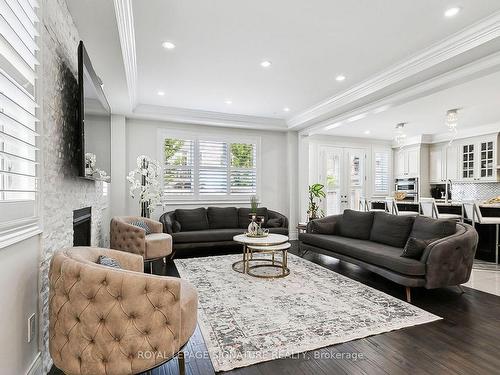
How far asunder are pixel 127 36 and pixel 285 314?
323 centimetres

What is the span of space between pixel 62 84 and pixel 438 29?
361 centimetres

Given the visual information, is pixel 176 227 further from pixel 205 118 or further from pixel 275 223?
pixel 205 118

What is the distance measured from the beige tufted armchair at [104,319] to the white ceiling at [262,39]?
2.16 metres

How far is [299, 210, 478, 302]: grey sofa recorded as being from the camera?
3.08m

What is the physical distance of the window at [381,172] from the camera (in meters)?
8.91

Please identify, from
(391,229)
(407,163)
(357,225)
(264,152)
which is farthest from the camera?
(407,163)

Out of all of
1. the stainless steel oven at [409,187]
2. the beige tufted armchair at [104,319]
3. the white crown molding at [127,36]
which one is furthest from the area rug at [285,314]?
the stainless steel oven at [409,187]

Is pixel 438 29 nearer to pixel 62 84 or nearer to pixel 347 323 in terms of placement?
pixel 347 323

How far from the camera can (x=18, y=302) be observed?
1519 mm

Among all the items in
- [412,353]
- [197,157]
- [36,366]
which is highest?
[197,157]

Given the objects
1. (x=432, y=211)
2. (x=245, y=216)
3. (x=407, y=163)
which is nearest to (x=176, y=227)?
(x=245, y=216)

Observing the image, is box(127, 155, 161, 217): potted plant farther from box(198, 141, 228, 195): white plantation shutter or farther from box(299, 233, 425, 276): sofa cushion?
box(299, 233, 425, 276): sofa cushion

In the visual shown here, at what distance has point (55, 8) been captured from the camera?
82.2 inches

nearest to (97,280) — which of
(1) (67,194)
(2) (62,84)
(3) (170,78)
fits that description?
(1) (67,194)
